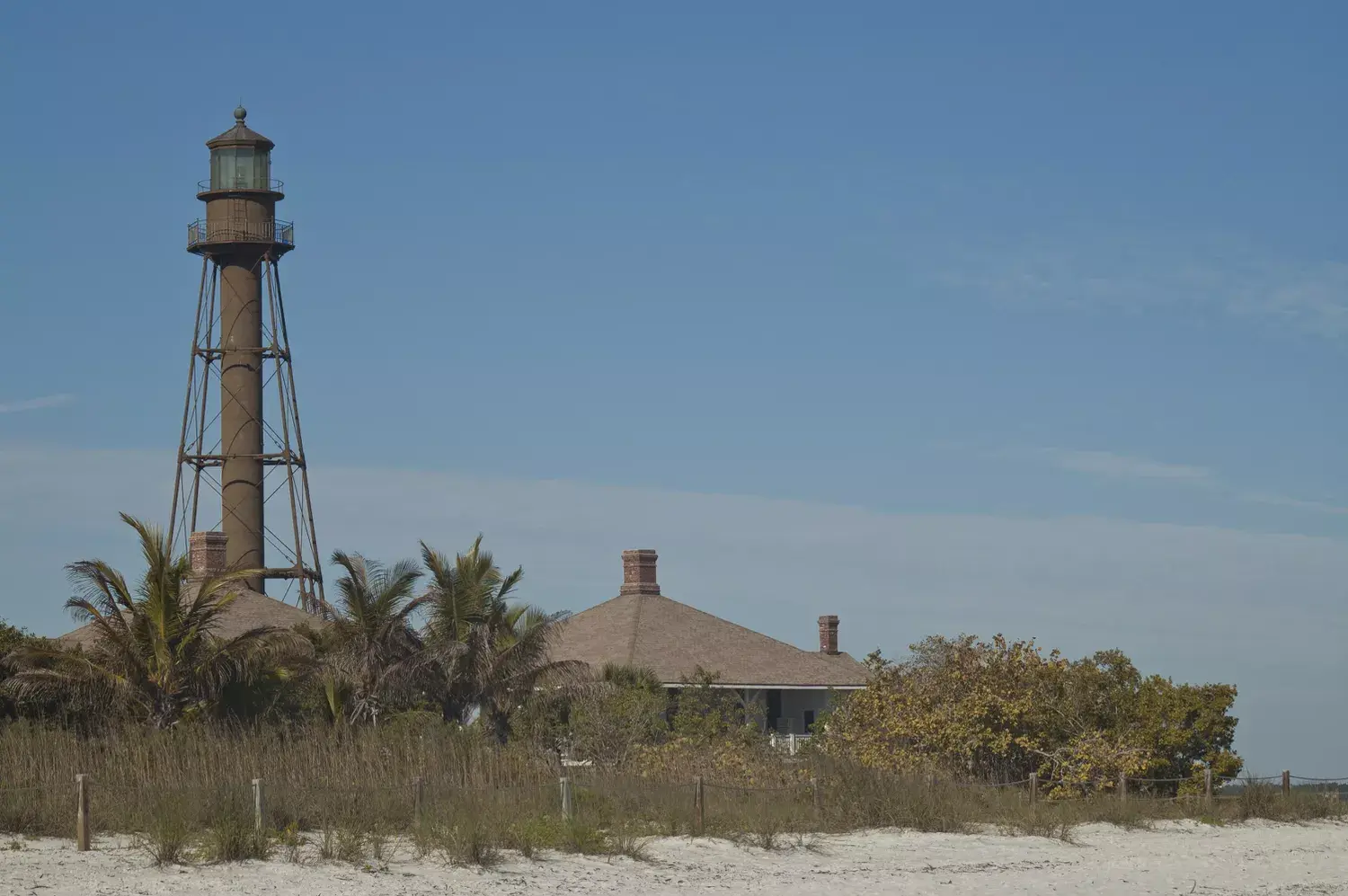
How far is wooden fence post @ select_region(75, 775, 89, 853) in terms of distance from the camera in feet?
66.0

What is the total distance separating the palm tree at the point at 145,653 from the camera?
29.0 meters

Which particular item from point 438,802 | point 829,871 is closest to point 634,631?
point 438,802

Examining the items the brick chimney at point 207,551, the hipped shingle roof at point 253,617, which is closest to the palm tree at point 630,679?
the hipped shingle roof at point 253,617

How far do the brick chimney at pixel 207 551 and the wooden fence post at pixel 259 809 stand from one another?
2628 cm

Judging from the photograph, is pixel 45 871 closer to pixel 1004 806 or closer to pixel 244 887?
pixel 244 887

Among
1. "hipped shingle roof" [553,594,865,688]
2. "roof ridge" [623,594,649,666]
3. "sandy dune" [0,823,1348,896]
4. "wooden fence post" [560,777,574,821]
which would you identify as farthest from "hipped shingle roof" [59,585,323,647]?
"sandy dune" [0,823,1348,896]

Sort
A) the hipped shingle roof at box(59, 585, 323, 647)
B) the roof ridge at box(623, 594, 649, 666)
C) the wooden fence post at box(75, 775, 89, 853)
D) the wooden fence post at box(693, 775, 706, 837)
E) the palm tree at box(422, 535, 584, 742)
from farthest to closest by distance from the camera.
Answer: the roof ridge at box(623, 594, 649, 666), the hipped shingle roof at box(59, 585, 323, 647), the palm tree at box(422, 535, 584, 742), the wooden fence post at box(693, 775, 706, 837), the wooden fence post at box(75, 775, 89, 853)

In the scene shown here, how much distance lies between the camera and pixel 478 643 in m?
34.3

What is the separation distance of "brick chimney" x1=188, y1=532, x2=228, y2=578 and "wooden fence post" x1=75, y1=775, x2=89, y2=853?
26.9m

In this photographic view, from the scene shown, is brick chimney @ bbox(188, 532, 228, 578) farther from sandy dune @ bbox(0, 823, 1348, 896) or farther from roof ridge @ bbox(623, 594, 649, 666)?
sandy dune @ bbox(0, 823, 1348, 896)

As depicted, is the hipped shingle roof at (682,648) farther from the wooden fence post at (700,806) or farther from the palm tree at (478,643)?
the wooden fence post at (700,806)

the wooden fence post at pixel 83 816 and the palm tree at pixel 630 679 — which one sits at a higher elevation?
the palm tree at pixel 630 679

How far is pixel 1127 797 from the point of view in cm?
2956

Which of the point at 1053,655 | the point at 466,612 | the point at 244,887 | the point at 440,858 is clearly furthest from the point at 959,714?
the point at 244,887
